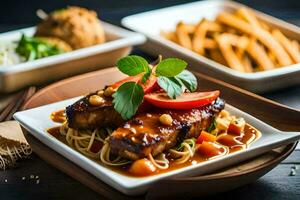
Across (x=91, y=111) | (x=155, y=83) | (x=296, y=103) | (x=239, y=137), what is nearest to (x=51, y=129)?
(x=91, y=111)

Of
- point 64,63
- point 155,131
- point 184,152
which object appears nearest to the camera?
point 155,131

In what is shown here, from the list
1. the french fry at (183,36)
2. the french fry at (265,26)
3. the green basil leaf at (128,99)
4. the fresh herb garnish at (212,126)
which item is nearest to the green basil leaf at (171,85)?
the green basil leaf at (128,99)

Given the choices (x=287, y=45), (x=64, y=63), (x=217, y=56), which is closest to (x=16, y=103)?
(x=64, y=63)

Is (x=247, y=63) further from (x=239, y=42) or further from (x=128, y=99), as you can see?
(x=128, y=99)

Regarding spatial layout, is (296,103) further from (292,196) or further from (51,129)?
(51,129)

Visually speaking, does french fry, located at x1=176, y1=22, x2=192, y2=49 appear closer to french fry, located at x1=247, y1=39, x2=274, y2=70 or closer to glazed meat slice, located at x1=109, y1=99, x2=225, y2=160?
french fry, located at x1=247, y1=39, x2=274, y2=70

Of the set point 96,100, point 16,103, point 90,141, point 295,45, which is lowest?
point 16,103
